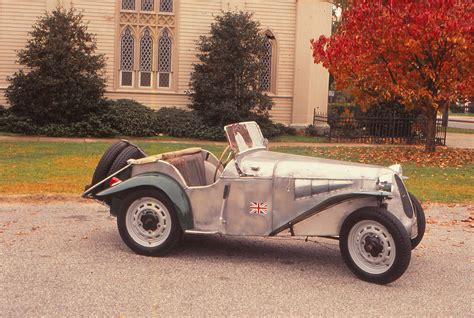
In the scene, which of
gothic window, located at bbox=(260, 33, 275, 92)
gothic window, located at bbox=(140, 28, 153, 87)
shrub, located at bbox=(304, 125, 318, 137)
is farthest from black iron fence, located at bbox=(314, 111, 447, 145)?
gothic window, located at bbox=(140, 28, 153, 87)

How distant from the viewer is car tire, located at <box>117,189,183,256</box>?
6406 mm

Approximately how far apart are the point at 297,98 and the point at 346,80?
7.26 metres

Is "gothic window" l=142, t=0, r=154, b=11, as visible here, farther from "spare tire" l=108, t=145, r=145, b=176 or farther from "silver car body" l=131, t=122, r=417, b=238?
"silver car body" l=131, t=122, r=417, b=238

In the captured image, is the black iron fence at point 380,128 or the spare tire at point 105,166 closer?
the spare tire at point 105,166

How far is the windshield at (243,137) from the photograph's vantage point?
6457 millimetres

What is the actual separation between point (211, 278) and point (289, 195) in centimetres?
106

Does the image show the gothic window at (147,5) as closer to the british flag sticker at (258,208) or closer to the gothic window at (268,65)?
the gothic window at (268,65)

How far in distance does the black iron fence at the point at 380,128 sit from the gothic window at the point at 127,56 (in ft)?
26.1

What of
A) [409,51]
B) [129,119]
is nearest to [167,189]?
[409,51]

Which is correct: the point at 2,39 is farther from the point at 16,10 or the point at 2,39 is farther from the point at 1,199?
the point at 1,199

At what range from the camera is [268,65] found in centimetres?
2636

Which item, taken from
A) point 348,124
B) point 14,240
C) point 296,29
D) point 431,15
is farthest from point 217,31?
point 14,240

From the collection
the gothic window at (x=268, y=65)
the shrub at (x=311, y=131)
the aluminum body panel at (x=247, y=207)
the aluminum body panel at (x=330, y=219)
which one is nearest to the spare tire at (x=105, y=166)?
the aluminum body panel at (x=247, y=207)

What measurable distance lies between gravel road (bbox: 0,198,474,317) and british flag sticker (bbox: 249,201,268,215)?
524 millimetres
